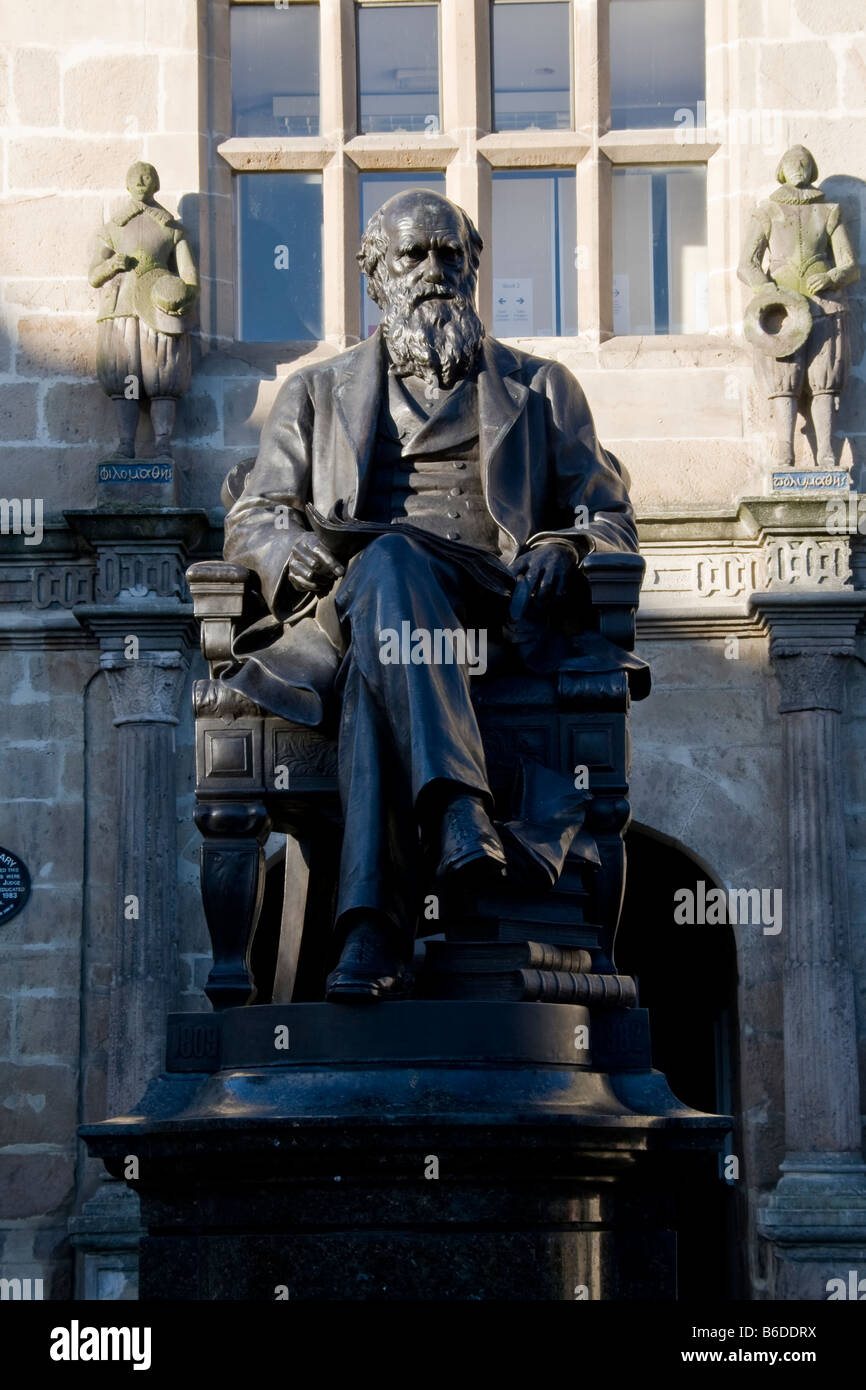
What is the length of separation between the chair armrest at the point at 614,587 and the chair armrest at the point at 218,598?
2.77 feet

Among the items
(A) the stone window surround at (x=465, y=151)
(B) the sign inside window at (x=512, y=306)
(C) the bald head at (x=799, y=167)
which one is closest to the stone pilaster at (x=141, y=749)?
(A) the stone window surround at (x=465, y=151)

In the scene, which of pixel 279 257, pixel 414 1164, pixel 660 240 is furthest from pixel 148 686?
pixel 414 1164

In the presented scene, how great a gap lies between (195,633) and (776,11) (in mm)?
3735

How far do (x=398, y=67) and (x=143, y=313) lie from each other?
5.67 ft

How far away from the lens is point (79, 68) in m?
10.6

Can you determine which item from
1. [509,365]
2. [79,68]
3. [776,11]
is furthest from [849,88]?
[509,365]

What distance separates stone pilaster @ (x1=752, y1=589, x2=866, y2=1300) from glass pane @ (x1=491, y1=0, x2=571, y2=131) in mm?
2523

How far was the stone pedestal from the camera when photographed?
15.0 ft

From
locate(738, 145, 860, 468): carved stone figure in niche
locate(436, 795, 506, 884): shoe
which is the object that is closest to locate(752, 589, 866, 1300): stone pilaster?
locate(738, 145, 860, 468): carved stone figure in niche

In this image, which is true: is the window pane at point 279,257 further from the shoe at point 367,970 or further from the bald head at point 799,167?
the shoe at point 367,970

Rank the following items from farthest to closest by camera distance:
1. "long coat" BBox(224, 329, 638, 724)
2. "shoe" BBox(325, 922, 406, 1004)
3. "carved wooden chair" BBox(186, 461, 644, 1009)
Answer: "long coat" BBox(224, 329, 638, 724) → "carved wooden chair" BBox(186, 461, 644, 1009) → "shoe" BBox(325, 922, 406, 1004)

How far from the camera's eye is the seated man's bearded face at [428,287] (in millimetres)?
6008

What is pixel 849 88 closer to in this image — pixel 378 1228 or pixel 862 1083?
pixel 862 1083

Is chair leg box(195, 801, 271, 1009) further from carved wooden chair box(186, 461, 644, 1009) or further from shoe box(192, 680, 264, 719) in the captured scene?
shoe box(192, 680, 264, 719)
